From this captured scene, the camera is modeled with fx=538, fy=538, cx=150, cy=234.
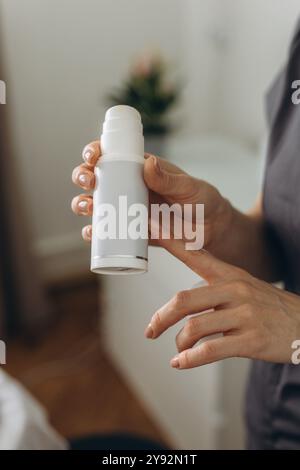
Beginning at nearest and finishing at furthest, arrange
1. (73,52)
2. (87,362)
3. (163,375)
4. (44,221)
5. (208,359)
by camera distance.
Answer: (208,359) < (163,375) < (87,362) < (73,52) < (44,221)

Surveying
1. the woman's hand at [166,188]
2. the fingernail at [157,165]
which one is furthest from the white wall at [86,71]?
the fingernail at [157,165]

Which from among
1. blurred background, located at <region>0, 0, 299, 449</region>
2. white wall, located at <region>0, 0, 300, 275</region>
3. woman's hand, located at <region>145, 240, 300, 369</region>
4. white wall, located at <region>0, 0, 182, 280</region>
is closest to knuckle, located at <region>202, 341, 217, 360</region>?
woman's hand, located at <region>145, 240, 300, 369</region>

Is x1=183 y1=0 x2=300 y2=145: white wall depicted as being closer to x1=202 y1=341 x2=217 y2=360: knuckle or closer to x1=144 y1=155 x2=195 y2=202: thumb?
x1=144 y1=155 x2=195 y2=202: thumb

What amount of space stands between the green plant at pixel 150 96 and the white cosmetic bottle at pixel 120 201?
2.84 ft

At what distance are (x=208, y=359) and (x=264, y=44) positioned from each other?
1.07 meters

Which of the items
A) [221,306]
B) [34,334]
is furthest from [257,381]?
[34,334]

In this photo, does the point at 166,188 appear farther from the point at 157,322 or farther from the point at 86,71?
the point at 86,71

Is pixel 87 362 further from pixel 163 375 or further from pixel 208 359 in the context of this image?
pixel 208 359

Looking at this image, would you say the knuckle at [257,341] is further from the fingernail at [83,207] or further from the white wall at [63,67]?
the white wall at [63,67]

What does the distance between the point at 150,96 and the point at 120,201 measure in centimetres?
93

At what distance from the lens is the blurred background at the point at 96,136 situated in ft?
3.72

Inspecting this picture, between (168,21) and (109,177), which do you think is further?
(168,21)

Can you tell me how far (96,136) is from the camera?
1089 mm

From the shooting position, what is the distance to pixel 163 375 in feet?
3.84
